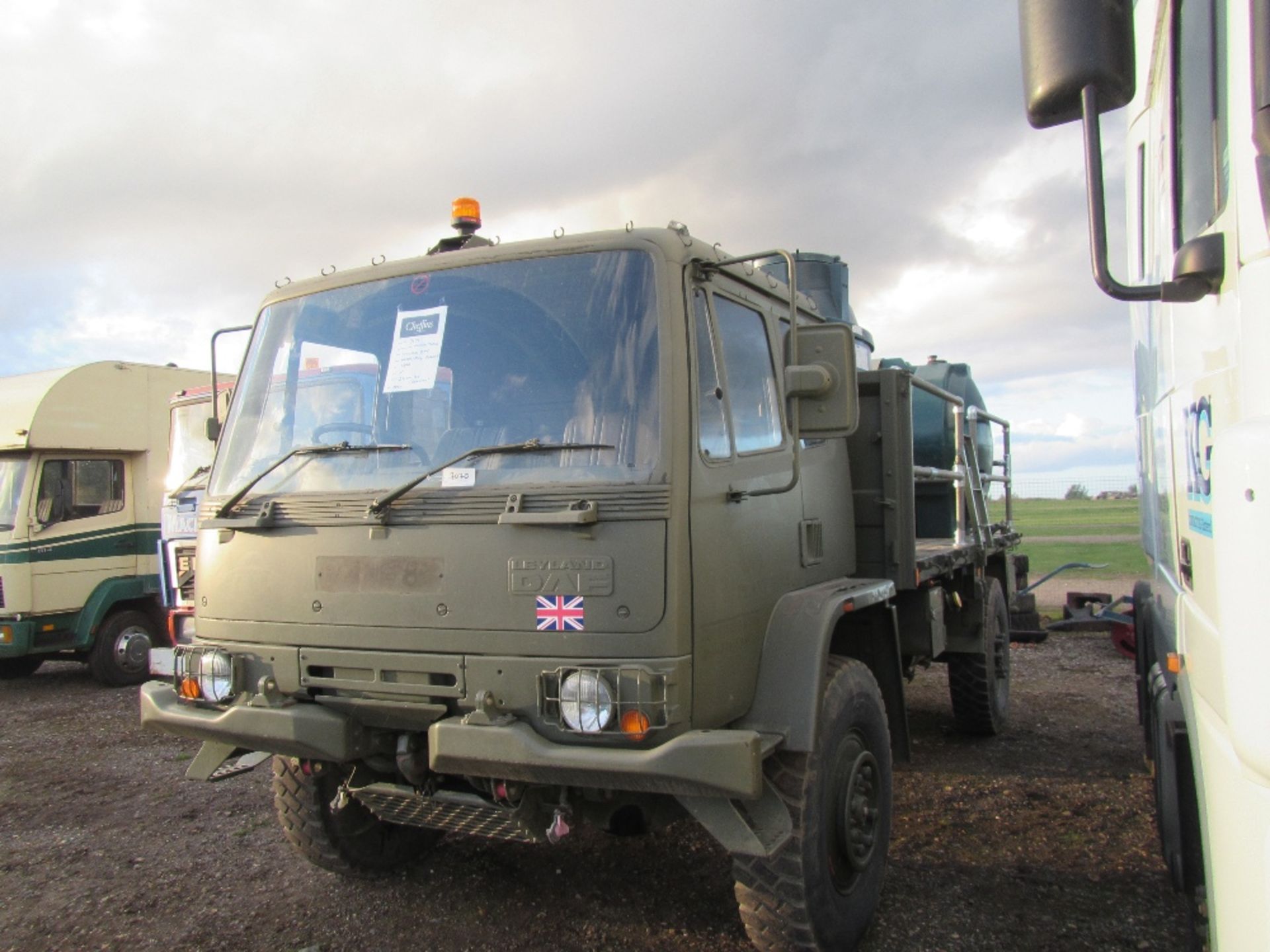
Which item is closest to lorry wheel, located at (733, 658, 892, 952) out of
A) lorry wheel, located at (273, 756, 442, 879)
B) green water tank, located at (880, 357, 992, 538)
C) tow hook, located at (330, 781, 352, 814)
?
tow hook, located at (330, 781, 352, 814)

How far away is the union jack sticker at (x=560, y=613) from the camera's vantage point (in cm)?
291

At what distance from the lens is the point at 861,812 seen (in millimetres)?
3502

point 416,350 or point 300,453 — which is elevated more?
point 416,350

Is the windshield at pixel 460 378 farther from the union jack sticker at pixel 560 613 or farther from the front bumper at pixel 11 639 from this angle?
the front bumper at pixel 11 639

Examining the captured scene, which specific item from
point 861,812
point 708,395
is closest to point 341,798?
point 861,812

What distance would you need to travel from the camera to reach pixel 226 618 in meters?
3.54

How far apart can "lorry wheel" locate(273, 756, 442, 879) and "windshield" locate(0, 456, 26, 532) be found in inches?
276

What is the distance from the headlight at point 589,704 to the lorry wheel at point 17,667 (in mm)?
9976

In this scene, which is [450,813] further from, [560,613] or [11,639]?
[11,639]

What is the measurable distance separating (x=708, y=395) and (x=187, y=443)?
831 cm

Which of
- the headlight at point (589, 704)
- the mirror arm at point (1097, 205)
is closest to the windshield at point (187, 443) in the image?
the headlight at point (589, 704)

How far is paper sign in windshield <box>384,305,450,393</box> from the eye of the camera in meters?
3.38

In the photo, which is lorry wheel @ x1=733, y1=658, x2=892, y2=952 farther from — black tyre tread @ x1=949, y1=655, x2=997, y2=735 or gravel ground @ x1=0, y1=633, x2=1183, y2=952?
black tyre tread @ x1=949, y1=655, x2=997, y2=735

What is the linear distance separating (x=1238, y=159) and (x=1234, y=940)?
55.1 inches
